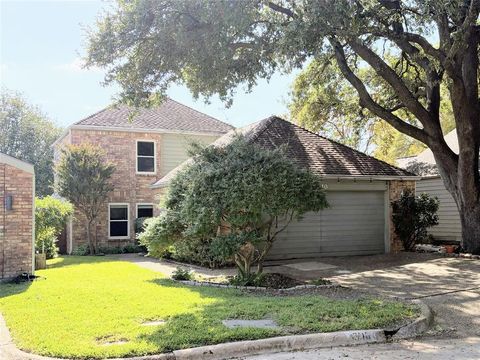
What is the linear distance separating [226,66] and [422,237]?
9525 mm

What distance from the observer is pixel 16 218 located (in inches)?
470

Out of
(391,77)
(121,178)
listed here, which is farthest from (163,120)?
(391,77)

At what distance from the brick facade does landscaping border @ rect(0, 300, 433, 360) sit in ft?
49.9

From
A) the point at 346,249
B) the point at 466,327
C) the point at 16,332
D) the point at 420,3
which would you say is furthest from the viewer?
the point at 346,249

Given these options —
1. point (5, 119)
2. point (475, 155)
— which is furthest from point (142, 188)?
point (5, 119)

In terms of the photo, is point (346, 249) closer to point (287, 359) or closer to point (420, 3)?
point (420, 3)

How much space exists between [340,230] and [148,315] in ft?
33.7

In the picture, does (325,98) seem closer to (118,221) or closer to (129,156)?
(129,156)

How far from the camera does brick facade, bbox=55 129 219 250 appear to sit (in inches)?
861

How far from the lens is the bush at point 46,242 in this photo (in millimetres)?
16562

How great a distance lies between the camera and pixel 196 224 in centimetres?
1073

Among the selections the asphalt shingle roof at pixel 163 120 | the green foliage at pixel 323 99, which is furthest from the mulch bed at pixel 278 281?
the asphalt shingle roof at pixel 163 120

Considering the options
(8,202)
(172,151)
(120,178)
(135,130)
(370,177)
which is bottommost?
(8,202)

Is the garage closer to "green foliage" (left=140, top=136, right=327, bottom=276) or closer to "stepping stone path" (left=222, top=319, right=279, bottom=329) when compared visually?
"green foliage" (left=140, top=136, right=327, bottom=276)
